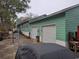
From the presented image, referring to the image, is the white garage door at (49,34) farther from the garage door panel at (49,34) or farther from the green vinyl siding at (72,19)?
the green vinyl siding at (72,19)

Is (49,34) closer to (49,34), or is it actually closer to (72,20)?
(49,34)

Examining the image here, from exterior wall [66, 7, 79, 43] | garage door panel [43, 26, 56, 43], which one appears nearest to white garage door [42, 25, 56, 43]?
garage door panel [43, 26, 56, 43]

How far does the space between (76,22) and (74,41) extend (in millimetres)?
2147

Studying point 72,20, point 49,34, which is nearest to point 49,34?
point 49,34

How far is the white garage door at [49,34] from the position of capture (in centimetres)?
1933

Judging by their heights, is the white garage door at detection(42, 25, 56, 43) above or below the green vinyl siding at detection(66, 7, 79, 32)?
below

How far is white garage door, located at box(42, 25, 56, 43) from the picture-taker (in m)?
19.3

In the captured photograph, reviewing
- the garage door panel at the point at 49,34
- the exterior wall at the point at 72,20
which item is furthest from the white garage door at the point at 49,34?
the exterior wall at the point at 72,20

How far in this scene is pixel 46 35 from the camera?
22141 mm

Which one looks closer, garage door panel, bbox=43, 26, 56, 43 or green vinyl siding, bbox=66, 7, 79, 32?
green vinyl siding, bbox=66, 7, 79, 32

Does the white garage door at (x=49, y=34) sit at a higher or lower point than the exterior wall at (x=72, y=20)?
lower

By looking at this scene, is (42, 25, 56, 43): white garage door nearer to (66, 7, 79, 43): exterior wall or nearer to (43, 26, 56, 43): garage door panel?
(43, 26, 56, 43): garage door panel

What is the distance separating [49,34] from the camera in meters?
20.8

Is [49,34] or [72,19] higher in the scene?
[72,19]
